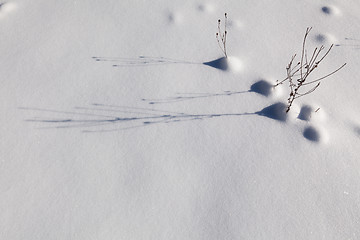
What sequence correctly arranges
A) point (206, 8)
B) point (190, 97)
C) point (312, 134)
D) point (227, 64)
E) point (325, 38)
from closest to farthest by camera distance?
point (312, 134) → point (190, 97) → point (227, 64) → point (325, 38) → point (206, 8)

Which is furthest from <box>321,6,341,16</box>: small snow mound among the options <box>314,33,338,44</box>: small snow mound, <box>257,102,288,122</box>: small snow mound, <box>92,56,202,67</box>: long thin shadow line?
<box>92,56,202,67</box>: long thin shadow line

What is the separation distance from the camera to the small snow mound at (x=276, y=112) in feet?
6.77

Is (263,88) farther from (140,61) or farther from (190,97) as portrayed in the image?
(140,61)

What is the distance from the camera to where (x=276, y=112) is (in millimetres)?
2082

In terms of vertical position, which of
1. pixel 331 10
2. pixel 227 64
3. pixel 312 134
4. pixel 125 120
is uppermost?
pixel 331 10

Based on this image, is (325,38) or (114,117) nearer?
(114,117)

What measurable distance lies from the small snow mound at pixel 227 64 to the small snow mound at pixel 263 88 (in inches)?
8.1

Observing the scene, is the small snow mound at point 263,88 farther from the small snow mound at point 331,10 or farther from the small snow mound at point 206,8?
the small snow mound at point 331,10

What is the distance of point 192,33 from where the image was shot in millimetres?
2479

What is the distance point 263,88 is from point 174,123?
78 centimetres

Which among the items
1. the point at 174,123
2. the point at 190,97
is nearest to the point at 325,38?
the point at 190,97

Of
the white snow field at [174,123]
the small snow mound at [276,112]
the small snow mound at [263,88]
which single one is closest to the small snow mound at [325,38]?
the white snow field at [174,123]

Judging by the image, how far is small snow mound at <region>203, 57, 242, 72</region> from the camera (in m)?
2.29

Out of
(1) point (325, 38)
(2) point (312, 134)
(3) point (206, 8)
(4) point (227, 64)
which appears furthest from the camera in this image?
(3) point (206, 8)
